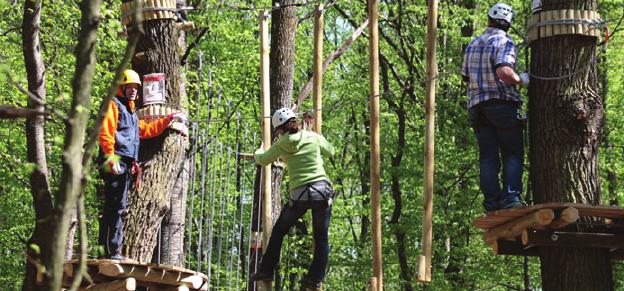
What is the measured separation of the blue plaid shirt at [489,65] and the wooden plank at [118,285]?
2727mm

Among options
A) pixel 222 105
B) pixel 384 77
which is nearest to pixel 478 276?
pixel 384 77

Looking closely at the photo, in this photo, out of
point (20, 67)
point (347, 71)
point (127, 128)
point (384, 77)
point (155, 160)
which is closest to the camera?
point (127, 128)

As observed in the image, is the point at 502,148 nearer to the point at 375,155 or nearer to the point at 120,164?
the point at 375,155

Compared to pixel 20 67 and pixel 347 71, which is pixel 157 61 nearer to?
pixel 20 67

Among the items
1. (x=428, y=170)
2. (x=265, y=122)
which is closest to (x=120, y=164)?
(x=265, y=122)

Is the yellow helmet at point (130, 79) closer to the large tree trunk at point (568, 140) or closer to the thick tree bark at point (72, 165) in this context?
the large tree trunk at point (568, 140)

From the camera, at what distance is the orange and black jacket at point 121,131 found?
715cm

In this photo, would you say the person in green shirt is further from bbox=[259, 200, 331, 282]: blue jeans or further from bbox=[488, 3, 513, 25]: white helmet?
bbox=[488, 3, 513, 25]: white helmet

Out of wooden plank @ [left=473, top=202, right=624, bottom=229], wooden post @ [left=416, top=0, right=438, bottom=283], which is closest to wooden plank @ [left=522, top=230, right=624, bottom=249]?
wooden plank @ [left=473, top=202, right=624, bottom=229]

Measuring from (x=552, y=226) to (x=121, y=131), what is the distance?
10.3 feet

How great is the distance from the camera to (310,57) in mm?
23422

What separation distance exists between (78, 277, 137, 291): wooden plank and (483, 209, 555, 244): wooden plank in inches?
99.0

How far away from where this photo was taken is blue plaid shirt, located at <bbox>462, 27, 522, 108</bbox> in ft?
23.5

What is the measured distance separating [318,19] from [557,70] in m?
2.24
